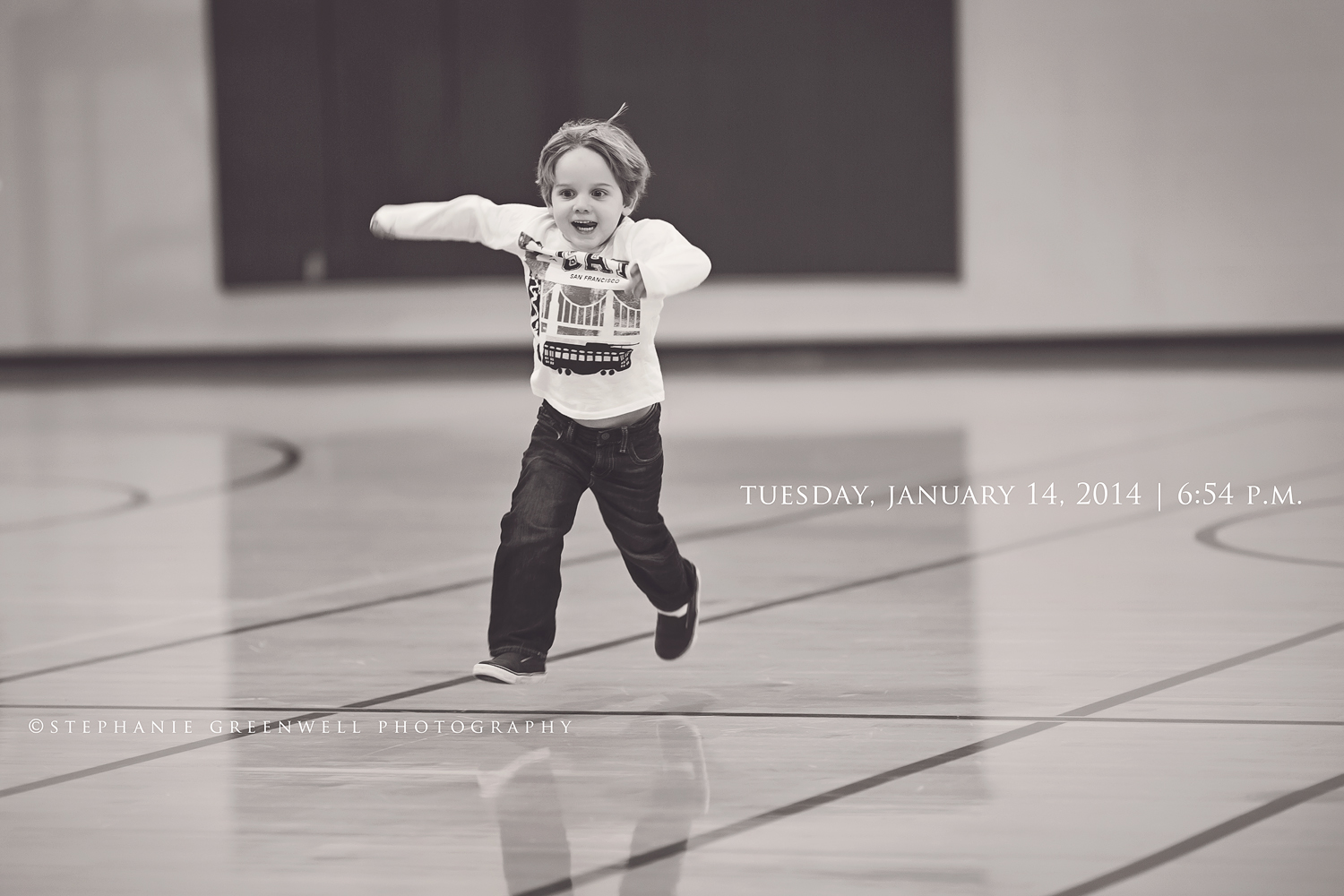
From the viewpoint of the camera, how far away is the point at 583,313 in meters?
2.58

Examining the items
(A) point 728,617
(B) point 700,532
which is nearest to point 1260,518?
(B) point 700,532

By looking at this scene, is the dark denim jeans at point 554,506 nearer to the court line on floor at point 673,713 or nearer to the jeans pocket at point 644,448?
the jeans pocket at point 644,448

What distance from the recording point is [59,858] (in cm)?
192

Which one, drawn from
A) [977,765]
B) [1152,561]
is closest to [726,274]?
[1152,561]

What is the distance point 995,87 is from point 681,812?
23.9 feet

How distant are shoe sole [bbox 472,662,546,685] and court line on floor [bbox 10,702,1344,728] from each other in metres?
0.07

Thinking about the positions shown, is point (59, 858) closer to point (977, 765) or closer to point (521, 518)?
point (521, 518)

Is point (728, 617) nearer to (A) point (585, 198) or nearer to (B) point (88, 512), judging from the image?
(A) point (585, 198)

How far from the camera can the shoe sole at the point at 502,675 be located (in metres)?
2.62

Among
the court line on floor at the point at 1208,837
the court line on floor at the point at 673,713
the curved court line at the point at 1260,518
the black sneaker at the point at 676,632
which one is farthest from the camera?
the curved court line at the point at 1260,518

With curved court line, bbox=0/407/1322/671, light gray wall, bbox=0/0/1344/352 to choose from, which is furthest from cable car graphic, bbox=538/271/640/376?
light gray wall, bbox=0/0/1344/352

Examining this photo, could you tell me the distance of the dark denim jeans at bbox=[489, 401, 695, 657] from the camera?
8.59ft

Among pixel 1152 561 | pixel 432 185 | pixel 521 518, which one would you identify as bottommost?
pixel 1152 561

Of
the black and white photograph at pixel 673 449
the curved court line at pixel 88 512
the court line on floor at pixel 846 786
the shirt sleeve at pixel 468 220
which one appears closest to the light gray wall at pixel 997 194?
the black and white photograph at pixel 673 449
